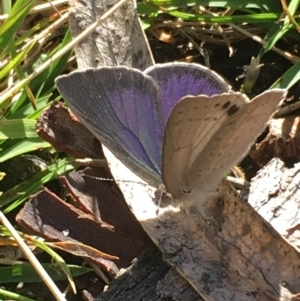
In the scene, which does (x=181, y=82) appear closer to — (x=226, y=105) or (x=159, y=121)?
(x=159, y=121)

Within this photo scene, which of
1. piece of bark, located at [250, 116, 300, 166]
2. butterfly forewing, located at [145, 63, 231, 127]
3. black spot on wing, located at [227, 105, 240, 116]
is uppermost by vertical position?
butterfly forewing, located at [145, 63, 231, 127]

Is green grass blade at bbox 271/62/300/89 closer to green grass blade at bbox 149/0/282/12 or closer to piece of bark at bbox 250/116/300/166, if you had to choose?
piece of bark at bbox 250/116/300/166

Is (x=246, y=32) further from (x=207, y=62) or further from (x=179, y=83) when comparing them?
(x=179, y=83)

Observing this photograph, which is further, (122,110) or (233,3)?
(233,3)

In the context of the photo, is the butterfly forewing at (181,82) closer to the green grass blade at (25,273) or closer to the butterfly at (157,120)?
the butterfly at (157,120)

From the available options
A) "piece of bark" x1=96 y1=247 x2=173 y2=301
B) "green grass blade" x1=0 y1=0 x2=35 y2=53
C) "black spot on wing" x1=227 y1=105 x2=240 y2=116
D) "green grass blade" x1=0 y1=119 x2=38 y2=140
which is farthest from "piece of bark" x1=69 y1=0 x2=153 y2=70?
"piece of bark" x1=96 y1=247 x2=173 y2=301

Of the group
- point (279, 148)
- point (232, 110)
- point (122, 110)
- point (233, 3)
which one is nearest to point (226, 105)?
point (232, 110)
